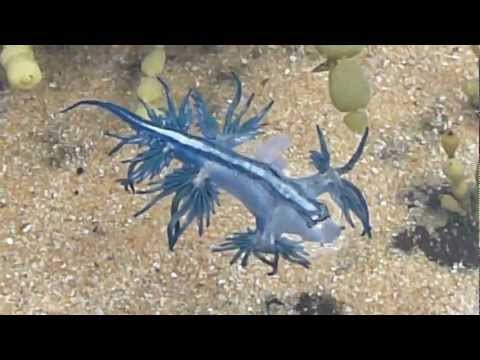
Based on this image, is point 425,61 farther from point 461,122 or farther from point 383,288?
point 383,288

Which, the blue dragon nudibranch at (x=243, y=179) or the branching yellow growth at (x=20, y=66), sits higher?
the branching yellow growth at (x=20, y=66)

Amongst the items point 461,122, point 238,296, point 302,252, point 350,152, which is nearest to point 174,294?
point 238,296

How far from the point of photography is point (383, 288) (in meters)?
1.48

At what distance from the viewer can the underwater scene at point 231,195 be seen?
1452 mm

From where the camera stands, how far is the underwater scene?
1452mm

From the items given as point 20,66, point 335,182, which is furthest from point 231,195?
point 20,66

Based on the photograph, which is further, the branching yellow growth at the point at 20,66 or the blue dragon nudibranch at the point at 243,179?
the branching yellow growth at the point at 20,66

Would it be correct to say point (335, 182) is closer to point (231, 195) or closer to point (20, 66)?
point (231, 195)

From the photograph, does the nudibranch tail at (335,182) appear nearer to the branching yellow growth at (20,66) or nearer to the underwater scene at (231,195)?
the underwater scene at (231,195)

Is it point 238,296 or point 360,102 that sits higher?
point 360,102

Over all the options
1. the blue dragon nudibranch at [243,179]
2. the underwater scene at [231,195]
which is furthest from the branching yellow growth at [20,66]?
the blue dragon nudibranch at [243,179]

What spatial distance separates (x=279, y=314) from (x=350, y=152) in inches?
12.6

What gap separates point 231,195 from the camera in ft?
4.31

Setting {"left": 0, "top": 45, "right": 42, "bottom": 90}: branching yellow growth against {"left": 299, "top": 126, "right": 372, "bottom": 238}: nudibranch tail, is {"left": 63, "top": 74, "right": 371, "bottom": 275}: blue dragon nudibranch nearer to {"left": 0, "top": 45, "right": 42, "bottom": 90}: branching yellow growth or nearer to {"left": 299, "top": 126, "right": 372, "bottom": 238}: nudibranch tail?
{"left": 299, "top": 126, "right": 372, "bottom": 238}: nudibranch tail
